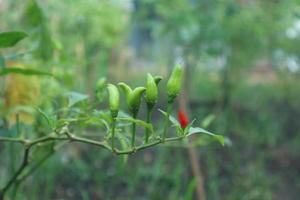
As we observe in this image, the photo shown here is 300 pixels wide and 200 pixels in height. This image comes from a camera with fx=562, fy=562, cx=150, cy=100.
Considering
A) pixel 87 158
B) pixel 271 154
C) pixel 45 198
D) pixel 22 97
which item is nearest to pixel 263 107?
pixel 271 154

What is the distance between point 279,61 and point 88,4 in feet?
5.32

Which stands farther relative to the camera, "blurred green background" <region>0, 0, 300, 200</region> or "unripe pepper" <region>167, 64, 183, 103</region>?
"blurred green background" <region>0, 0, 300, 200</region>

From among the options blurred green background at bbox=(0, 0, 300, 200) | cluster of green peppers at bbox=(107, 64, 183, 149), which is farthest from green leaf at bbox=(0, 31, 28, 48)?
blurred green background at bbox=(0, 0, 300, 200)

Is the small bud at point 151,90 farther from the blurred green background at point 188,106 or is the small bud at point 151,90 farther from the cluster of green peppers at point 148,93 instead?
the blurred green background at point 188,106

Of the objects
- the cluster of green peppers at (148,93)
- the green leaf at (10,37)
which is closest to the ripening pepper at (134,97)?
the cluster of green peppers at (148,93)

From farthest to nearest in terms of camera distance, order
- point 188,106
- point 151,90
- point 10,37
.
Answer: point 188,106 < point 10,37 < point 151,90

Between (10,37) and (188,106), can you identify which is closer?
(10,37)

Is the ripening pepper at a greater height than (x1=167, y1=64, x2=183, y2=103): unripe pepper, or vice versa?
(x1=167, y1=64, x2=183, y2=103): unripe pepper

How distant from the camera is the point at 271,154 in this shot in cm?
300

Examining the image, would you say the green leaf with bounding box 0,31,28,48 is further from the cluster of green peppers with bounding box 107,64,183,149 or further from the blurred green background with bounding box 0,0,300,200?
the blurred green background with bounding box 0,0,300,200

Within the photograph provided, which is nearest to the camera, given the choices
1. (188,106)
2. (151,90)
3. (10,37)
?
(151,90)

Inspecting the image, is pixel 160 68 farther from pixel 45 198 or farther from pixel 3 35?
pixel 3 35

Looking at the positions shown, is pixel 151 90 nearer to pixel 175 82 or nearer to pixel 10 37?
pixel 175 82

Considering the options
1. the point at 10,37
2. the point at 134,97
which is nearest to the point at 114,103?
the point at 134,97
